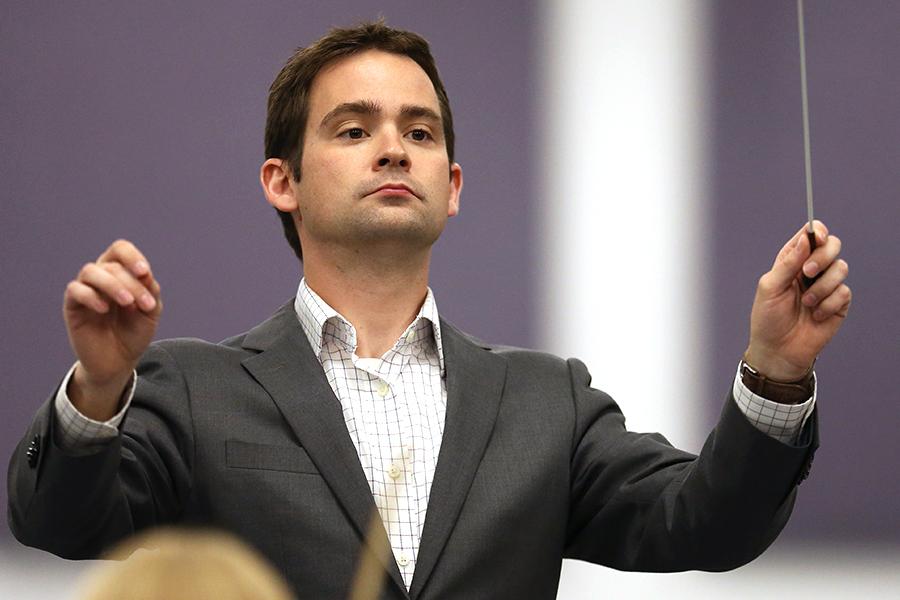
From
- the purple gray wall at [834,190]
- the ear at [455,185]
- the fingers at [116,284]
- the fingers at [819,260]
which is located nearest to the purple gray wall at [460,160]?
the purple gray wall at [834,190]

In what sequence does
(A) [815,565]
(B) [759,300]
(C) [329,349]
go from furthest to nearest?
(A) [815,565] < (C) [329,349] < (B) [759,300]

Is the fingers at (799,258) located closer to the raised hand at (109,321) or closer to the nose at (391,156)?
the nose at (391,156)

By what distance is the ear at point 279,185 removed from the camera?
299cm

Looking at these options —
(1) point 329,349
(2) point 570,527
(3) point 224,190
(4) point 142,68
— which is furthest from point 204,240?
(2) point 570,527

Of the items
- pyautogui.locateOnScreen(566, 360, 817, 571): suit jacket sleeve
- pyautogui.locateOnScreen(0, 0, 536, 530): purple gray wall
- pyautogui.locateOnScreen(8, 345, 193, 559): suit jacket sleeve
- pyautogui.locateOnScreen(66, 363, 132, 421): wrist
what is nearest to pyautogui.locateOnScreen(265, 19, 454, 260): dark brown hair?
pyautogui.locateOnScreen(8, 345, 193, 559): suit jacket sleeve

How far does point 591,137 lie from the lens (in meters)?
4.19

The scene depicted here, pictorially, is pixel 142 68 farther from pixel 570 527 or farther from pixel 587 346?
pixel 570 527

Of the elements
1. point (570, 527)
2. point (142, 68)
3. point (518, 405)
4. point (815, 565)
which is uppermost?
point (142, 68)

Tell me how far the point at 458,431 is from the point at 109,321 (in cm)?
72

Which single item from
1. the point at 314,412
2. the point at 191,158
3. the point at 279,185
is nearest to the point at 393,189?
the point at 279,185

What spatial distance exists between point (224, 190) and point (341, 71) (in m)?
1.30

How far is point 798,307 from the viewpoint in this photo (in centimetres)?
232

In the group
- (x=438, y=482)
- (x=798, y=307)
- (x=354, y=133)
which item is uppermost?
(x=354, y=133)

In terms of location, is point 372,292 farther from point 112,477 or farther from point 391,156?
point 112,477
